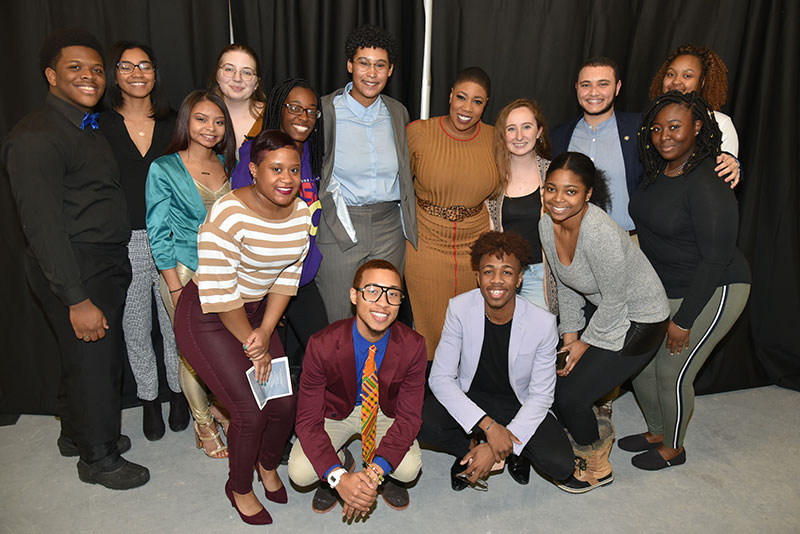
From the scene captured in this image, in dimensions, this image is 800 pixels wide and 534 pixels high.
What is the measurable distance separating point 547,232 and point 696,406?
1787 mm

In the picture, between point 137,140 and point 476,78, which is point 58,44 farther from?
point 476,78

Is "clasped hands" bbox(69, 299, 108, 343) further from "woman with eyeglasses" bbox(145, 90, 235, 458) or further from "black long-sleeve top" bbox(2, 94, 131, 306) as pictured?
"woman with eyeglasses" bbox(145, 90, 235, 458)

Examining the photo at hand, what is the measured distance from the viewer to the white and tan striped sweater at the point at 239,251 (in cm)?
220

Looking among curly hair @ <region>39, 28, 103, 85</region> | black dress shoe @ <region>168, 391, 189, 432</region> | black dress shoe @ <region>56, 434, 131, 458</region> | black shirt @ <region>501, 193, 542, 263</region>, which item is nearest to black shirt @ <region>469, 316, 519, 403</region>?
black shirt @ <region>501, 193, 542, 263</region>

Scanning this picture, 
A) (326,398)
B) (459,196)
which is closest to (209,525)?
(326,398)

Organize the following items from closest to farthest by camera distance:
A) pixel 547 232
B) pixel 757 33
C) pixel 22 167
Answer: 1. pixel 22 167
2. pixel 547 232
3. pixel 757 33

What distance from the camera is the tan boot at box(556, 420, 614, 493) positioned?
274 cm

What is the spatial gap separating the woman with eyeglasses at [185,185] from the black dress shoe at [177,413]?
73cm

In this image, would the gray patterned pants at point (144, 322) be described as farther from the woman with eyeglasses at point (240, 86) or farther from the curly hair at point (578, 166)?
the curly hair at point (578, 166)

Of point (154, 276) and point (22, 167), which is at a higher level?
point (22, 167)

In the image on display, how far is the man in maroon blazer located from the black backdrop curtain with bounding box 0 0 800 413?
1.49m

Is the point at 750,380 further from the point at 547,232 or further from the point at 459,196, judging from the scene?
the point at 459,196

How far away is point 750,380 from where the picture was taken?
3.87 m

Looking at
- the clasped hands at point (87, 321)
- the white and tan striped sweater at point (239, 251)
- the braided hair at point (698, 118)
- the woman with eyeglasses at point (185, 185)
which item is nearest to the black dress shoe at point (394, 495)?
the white and tan striped sweater at point (239, 251)
